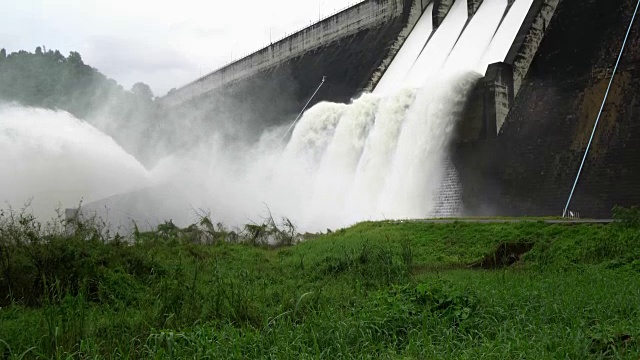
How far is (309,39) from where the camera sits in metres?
31.5

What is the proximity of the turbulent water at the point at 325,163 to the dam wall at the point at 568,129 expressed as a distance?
140cm

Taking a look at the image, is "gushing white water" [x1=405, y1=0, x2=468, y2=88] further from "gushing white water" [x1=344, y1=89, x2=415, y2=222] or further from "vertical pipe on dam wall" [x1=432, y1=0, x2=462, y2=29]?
"gushing white water" [x1=344, y1=89, x2=415, y2=222]

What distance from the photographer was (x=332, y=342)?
15.9 ft

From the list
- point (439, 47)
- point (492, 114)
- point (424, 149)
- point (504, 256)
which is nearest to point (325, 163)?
point (424, 149)

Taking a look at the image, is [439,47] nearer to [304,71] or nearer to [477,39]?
[477,39]

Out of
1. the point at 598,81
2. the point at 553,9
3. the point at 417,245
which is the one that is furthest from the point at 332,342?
the point at 553,9

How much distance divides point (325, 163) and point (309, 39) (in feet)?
42.4

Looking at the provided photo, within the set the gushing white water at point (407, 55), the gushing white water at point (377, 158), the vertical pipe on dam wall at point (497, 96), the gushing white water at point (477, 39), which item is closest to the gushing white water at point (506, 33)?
the gushing white water at point (477, 39)

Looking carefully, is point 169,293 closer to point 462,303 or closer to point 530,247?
point 462,303

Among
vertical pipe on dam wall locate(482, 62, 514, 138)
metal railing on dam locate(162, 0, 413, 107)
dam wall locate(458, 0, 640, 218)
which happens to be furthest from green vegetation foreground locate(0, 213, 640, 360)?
metal railing on dam locate(162, 0, 413, 107)

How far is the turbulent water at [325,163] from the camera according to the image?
16.5m

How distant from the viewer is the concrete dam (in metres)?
13.0

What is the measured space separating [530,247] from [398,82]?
13.0 meters

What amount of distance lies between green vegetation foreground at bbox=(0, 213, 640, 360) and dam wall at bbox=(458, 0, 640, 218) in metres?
2.90
